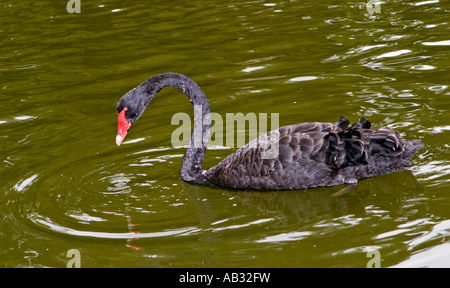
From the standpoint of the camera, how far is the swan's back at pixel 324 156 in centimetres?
598

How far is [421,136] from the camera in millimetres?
6762

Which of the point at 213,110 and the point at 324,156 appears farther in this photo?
the point at 213,110

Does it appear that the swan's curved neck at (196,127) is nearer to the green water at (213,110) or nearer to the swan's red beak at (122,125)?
the green water at (213,110)

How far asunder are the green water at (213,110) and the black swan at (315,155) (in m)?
0.11

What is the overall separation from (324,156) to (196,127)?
1254 millimetres

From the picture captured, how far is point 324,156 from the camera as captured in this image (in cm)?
604

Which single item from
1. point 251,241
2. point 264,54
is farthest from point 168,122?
point 251,241

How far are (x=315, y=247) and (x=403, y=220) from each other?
→ 0.72 meters

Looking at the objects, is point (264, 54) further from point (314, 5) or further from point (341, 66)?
point (314, 5)

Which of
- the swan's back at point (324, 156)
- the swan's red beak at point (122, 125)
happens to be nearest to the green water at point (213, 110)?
the swan's back at point (324, 156)
